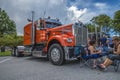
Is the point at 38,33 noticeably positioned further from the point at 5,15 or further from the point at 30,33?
the point at 5,15

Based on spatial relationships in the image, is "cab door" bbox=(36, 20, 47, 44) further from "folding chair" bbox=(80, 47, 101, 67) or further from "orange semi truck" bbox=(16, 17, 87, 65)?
"folding chair" bbox=(80, 47, 101, 67)

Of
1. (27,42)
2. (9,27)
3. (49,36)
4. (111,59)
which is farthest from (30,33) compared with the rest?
(9,27)

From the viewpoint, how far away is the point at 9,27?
56344 millimetres

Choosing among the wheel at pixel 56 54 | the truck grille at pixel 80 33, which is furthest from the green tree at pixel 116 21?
the wheel at pixel 56 54

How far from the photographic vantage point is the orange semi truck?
936 centimetres

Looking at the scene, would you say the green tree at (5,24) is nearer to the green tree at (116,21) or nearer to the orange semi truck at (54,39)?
the green tree at (116,21)

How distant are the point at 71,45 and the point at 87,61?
107 centimetres

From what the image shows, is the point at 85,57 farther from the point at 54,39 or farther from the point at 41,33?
the point at 41,33

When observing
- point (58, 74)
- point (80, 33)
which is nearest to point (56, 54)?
point (80, 33)

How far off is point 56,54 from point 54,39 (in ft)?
2.65

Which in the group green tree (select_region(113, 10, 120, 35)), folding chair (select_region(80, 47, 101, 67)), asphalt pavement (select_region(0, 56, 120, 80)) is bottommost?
asphalt pavement (select_region(0, 56, 120, 80))

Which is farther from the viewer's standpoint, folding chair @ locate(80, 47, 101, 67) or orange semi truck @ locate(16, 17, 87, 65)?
orange semi truck @ locate(16, 17, 87, 65)

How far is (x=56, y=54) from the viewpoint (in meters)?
9.62

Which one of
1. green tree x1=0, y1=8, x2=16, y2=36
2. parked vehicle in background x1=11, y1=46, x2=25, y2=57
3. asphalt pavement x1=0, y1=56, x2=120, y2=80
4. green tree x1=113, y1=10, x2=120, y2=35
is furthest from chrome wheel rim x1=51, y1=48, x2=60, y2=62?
green tree x1=0, y1=8, x2=16, y2=36
